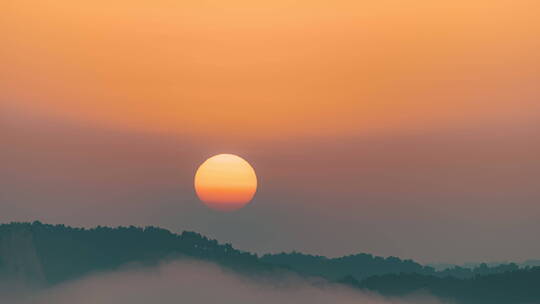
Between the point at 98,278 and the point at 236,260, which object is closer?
the point at 236,260

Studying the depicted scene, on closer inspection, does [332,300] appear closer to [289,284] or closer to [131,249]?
[289,284]

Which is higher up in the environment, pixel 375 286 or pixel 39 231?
pixel 39 231

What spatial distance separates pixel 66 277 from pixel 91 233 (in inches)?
389

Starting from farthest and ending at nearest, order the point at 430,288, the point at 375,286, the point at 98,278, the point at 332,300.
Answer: the point at 98,278 → the point at 375,286 → the point at 430,288 → the point at 332,300

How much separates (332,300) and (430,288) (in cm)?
1789

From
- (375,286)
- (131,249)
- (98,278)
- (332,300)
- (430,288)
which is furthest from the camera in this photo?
(131,249)

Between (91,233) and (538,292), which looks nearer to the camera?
(538,292)

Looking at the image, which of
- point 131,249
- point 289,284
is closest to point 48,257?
point 131,249

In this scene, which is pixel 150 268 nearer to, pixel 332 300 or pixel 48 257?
pixel 48 257

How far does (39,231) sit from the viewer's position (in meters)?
170

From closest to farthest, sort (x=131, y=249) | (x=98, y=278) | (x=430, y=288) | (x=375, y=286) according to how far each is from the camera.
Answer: (x=430, y=288)
(x=375, y=286)
(x=98, y=278)
(x=131, y=249)

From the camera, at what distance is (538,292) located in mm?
137000

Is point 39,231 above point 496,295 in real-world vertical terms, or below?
above

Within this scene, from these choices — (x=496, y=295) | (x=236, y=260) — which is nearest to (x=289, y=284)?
(x=236, y=260)
